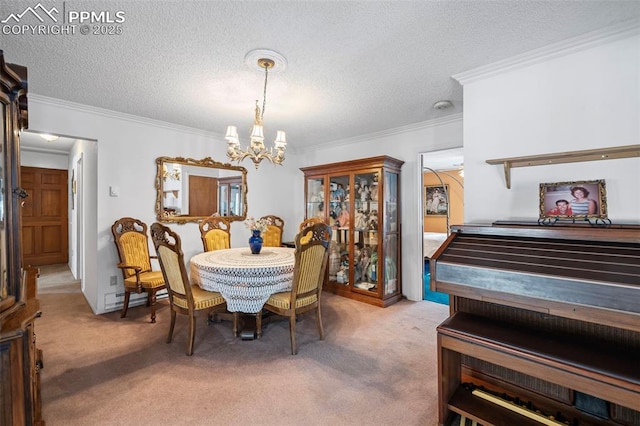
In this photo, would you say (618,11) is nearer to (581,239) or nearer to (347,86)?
(581,239)

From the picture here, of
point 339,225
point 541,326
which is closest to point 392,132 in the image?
point 339,225

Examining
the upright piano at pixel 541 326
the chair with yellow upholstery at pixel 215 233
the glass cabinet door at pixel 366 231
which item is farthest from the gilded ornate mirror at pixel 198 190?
the upright piano at pixel 541 326

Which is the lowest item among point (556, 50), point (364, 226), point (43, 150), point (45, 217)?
point (364, 226)

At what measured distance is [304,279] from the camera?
98.7 inches

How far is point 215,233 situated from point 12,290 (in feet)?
8.97

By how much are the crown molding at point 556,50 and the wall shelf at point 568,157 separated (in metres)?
0.71

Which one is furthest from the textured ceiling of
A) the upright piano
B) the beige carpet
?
the beige carpet

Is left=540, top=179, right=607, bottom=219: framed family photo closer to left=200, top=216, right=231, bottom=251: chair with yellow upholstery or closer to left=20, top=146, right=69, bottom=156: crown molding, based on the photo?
left=200, top=216, right=231, bottom=251: chair with yellow upholstery

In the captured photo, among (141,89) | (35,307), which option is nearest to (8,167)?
(35,307)

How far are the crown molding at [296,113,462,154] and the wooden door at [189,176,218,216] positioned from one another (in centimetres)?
181

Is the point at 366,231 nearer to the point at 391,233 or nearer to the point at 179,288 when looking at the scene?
the point at 391,233

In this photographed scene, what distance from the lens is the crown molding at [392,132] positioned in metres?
3.46

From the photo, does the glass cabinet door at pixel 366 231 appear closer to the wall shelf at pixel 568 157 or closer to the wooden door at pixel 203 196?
the wall shelf at pixel 568 157

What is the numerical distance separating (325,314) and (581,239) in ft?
8.18
